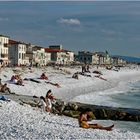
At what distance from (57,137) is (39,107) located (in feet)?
28.0

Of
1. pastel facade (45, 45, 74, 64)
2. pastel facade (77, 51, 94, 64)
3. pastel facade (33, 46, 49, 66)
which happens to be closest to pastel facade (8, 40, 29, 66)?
pastel facade (33, 46, 49, 66)

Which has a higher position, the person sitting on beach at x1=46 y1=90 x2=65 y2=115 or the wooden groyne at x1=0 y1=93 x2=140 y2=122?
the person sitting on beach at x1=46 y1=90 x2=65 y2=115

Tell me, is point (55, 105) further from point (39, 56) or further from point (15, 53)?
point (39, 56)

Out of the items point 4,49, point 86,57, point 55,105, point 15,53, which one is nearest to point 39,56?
point 15,53

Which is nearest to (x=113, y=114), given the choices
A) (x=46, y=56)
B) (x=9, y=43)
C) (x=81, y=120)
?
(x=81, y=120)

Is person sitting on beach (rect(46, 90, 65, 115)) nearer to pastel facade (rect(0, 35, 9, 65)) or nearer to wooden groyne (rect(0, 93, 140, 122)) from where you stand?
wooden groyne (rect(0, 93, 140, 122))

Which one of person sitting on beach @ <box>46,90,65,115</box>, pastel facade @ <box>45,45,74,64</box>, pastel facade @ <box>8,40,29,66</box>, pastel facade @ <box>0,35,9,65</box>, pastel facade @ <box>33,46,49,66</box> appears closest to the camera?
person sitting on beach @ <box>46,90,65,115</box>

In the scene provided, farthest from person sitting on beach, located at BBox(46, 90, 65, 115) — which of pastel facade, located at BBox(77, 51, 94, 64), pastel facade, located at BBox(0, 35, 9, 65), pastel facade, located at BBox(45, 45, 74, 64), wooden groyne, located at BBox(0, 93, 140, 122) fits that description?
pastel facade, located at BBox(77, 51, 94, 64)

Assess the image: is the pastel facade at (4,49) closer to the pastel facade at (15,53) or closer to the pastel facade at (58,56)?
the pastel facade at (15,53)

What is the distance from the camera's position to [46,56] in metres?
139

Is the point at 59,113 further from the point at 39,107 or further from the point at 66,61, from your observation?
the point at 66,61

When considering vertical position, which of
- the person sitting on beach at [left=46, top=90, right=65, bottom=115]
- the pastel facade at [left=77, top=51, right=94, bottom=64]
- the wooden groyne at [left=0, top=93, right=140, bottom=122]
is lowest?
the pastel facade at [left=77, top=51, right=94, bottom=64]

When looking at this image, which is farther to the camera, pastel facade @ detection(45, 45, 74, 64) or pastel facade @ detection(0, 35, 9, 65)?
pastel facade @ detection(45, 45, 74, 64)

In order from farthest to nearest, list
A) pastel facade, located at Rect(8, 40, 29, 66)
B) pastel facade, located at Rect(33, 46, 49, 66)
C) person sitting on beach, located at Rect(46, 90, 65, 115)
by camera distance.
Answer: pastel facade, located at Rect(33, 46, 49, 66) < pastel facade, located at Rect(8, 40, 29, 66) < person sitting on beach, located at Rect(46, 90, 65, 115)
